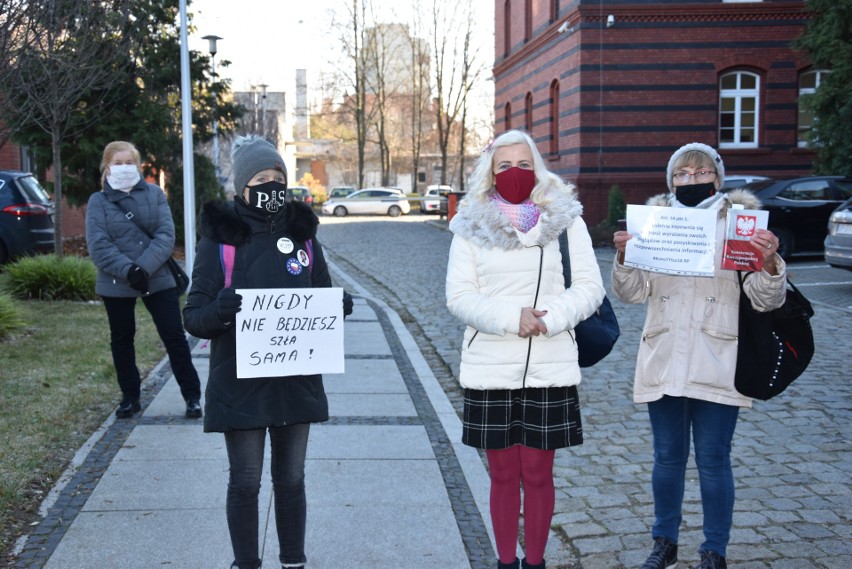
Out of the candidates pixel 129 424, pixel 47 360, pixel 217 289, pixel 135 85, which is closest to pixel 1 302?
pixel 47 360

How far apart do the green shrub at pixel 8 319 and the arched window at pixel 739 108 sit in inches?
851

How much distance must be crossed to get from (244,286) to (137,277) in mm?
2750

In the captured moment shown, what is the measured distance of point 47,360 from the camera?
8945 mm

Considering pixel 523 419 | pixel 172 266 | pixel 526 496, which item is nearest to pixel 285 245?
pixel 523 419

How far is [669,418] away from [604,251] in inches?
746

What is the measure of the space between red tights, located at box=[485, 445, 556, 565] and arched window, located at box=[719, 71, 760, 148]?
24974 mm

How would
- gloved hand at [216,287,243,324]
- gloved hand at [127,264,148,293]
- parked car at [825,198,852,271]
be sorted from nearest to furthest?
gloved hand at [216,287,243,324], gloved hand at [127,264,148,293], parked car at [825,198,852,271]

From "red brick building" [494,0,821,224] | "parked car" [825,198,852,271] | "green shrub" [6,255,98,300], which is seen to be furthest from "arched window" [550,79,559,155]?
"green shrub" [6,255,98,300]

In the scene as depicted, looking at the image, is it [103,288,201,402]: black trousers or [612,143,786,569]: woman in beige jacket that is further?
[103,288,201,402]: black trousers

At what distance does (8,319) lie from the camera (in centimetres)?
1013

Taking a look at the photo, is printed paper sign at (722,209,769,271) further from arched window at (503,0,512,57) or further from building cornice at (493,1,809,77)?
arched window at (503,0,512,57)

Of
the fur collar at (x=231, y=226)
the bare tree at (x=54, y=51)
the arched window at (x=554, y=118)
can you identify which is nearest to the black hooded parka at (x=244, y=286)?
the fur collar at (x=231, y=226)

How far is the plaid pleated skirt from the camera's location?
3922mm

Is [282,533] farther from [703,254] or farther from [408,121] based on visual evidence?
[408,121]
